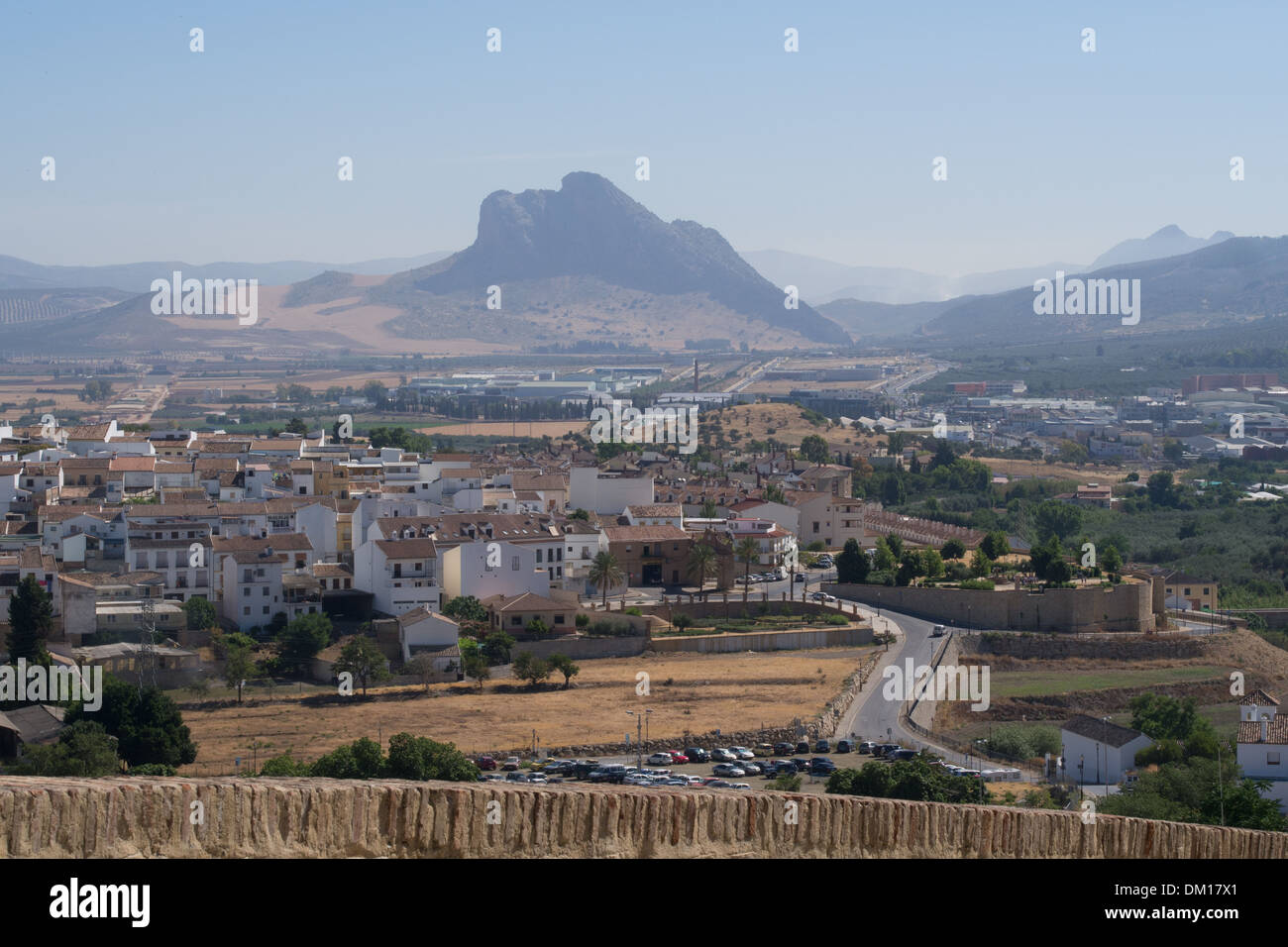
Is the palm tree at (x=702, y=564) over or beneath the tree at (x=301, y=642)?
over

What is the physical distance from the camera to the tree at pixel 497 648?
26766 millimetres

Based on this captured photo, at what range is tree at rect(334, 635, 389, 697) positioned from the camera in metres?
25.1

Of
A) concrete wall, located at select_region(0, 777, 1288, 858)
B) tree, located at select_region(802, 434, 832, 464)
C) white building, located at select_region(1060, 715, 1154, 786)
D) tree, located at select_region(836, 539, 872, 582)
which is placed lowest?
white building, located at select_region(1060, 715, 1154, 786)

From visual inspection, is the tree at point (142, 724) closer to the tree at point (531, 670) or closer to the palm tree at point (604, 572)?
the tree at point (531, 670)

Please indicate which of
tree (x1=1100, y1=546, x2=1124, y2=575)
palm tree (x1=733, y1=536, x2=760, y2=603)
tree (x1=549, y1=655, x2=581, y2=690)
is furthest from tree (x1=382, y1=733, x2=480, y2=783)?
tree (x1=1100, y1=546, x2=1124, y2=575)

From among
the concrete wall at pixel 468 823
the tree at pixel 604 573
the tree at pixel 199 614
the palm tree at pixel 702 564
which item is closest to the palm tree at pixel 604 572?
the tree at pixel 604 573

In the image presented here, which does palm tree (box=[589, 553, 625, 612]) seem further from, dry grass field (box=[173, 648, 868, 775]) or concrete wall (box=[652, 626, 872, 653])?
dry grass field (box=[173, 648, 868, 775])

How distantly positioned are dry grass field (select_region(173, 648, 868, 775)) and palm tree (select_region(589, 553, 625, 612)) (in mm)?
3058

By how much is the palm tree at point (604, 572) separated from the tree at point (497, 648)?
3401 mm

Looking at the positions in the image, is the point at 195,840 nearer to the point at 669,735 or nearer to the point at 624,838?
the point at 624,838

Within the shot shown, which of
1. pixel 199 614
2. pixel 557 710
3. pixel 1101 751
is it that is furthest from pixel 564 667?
pixel 1101 751

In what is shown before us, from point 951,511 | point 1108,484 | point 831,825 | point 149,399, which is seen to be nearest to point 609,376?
point 149,399

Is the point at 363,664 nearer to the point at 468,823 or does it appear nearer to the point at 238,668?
the point at 238,668

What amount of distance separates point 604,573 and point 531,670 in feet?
16.9
